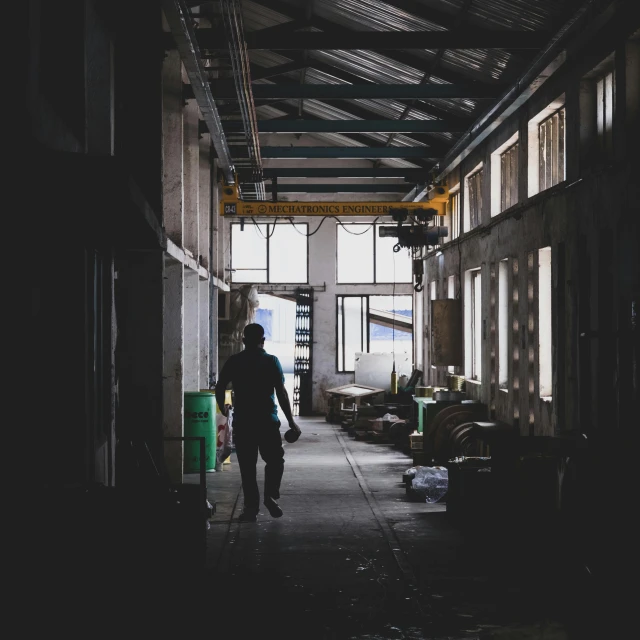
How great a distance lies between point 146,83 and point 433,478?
18.1 feet

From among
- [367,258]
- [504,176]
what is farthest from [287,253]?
[504,176]

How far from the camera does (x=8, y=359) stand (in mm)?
4641

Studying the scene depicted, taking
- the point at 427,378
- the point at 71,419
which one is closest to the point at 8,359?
the point at 71,419

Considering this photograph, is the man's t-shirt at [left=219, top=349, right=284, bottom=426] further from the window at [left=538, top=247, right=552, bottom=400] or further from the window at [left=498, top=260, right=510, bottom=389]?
the window at [left=498, top=260, right=510, bottom=389]

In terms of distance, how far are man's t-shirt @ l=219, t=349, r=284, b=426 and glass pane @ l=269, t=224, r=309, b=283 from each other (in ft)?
45.0

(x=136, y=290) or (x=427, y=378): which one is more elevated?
(x=136, y=290)

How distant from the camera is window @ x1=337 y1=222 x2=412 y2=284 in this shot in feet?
74.2

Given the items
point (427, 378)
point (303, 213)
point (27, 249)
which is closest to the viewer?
point (27, 249)

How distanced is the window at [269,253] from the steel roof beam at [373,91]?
9.83 metres

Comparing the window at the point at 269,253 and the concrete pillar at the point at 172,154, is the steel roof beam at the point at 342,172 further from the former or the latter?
the concrete pillar at the point at 172,154

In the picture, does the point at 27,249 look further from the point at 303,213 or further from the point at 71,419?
the point at 303,213

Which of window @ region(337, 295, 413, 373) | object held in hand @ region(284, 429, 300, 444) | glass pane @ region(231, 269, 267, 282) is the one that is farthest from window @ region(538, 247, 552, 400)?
glass pane @ region(231, 269, 267, 282)

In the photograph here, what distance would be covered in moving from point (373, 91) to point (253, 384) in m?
5.50

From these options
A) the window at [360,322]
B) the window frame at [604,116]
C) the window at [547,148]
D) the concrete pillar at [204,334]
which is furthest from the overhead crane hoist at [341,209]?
the window frame at [604,116]
